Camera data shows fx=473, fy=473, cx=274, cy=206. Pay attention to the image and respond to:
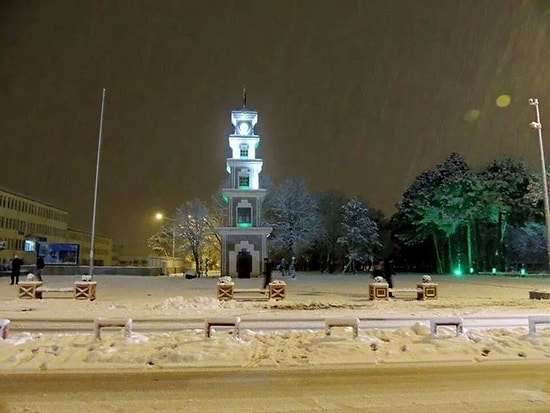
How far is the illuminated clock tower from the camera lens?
5094cm

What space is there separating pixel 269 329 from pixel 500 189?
2292 inches

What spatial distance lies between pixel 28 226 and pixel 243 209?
62.8m

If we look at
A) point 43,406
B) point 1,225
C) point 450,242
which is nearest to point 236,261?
point 450,242

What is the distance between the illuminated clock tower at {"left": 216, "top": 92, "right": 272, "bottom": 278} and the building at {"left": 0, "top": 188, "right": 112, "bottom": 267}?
76.8 feet

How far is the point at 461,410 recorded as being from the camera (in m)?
6.85

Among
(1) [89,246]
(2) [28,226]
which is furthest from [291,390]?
(1) [89,246]

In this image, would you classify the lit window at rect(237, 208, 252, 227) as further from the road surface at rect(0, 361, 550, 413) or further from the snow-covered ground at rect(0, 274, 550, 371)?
the road surface at rect(0, 361, 550, 413)

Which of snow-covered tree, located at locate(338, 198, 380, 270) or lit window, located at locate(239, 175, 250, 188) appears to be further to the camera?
snow-covered tree, located at locate(338, 198, 380, 270)

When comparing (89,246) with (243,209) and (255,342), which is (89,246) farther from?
(255,342)

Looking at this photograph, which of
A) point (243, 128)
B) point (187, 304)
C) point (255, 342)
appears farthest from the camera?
point (243, 128)

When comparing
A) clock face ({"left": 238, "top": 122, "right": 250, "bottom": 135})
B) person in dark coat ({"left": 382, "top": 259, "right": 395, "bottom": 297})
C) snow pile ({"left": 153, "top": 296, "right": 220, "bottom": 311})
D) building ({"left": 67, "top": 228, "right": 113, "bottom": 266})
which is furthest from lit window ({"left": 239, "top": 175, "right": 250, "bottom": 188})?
building ({"left": 67, "top": 228, "right": 113, "bottom": 266})

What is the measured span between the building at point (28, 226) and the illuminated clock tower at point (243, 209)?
76.8 feet

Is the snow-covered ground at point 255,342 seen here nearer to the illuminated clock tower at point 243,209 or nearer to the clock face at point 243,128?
the illuminated clock tower at point 243,209

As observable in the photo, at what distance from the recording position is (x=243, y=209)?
2088 inches
